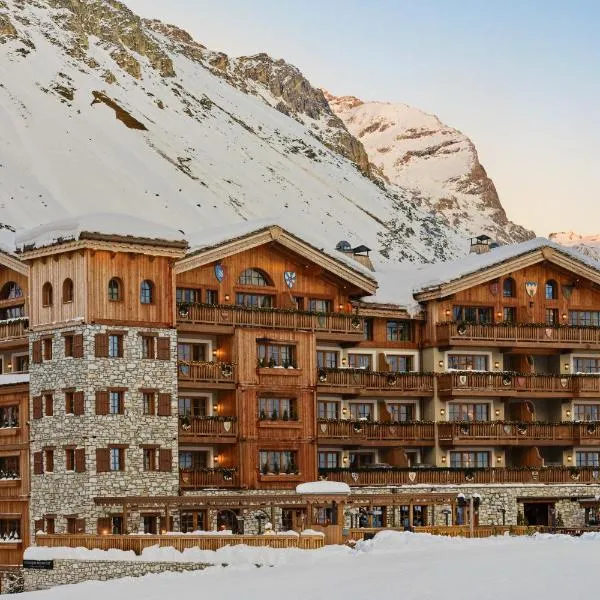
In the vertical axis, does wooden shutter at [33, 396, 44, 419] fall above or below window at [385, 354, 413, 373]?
below

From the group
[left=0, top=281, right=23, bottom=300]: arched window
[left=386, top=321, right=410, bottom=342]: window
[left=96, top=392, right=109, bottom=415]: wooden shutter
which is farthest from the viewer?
A: [left=386, top=321, right=410, bottom=342]: window

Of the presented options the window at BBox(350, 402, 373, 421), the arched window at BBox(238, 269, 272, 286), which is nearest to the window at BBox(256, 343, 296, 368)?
the arched window at BBox(238, 269, 272, 286)

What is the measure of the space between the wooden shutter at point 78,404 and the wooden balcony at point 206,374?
560cm

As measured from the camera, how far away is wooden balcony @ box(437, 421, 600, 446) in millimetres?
85375

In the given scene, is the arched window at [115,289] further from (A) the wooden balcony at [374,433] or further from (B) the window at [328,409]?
(B) the window at [328,409]

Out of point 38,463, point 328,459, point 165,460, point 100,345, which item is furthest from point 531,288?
point 38,463

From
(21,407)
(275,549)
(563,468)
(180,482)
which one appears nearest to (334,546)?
(275,549)

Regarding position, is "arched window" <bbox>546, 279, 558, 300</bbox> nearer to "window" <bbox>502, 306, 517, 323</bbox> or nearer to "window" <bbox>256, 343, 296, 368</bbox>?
"window" <bbox>502, 306, 517, 323</bbox>

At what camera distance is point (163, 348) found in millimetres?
75438

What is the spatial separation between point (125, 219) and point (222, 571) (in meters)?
18.5

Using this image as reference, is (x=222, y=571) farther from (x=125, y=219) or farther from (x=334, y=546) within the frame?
(x=125, y=219)

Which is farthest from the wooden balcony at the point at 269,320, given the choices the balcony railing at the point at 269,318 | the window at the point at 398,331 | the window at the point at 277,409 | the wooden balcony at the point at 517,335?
the wooden balcony at the point at 517,335

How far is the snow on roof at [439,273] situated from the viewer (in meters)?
86.8

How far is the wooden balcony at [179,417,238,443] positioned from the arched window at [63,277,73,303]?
7215mm
